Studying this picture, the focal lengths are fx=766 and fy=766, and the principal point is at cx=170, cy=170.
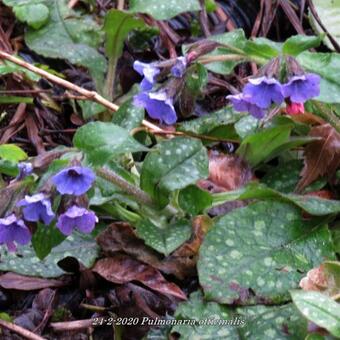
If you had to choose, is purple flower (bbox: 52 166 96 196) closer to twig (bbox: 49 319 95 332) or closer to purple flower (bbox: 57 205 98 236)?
purple flower (bbox: 57 205 98 236)

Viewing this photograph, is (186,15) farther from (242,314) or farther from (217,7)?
(242,314)

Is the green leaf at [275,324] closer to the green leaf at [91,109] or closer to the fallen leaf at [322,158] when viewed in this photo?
the fallen leaf at [322,158]

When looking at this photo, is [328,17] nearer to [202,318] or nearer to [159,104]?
[159,104]

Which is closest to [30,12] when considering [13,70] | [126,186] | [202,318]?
[13,70]

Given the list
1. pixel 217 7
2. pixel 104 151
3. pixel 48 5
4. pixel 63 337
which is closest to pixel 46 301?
pixel 63 337

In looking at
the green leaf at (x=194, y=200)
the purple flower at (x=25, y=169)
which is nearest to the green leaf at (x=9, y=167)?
the purple flower at (x=25, y=169)

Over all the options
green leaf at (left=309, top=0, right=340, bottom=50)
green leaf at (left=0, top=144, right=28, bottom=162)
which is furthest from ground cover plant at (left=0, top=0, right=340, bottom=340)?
green leaf at (left=309, top=0, right=340, bottom=50)
